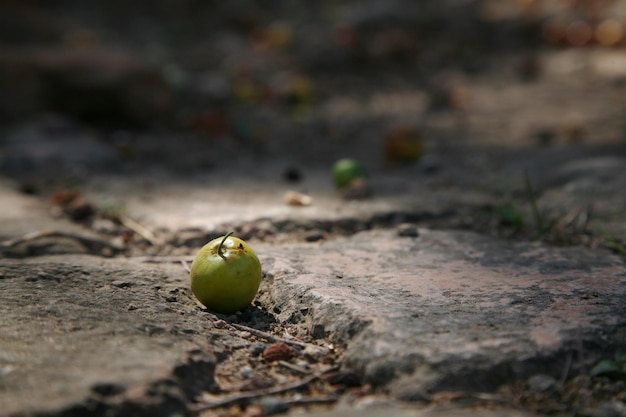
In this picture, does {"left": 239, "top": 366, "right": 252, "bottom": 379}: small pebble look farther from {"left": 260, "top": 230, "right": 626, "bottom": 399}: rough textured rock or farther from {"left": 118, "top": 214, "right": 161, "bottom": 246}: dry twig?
{"left": 118, "top": 214, "right": 161, "bottom": 246}: dry twig

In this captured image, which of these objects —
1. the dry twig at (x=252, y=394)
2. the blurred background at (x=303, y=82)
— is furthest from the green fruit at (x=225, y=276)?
the blurred background at (x=303, y=82)

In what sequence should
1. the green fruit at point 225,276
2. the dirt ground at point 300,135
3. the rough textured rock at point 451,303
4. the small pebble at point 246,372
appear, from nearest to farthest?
the rough textured rock at point 451,303, the small pebble at point 246,372, the green fruit at point 225,276, the dirt ground at point 300,135

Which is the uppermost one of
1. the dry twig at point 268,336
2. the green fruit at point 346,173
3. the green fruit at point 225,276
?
the green fruit at point 346,173

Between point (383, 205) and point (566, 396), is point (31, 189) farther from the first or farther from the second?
point (566, 396)

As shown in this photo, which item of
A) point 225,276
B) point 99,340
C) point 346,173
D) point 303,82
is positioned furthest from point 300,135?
point 99,340

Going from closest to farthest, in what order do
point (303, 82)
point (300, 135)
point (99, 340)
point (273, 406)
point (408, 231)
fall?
point (273, 406)
point (99, 340)
point (408, 231)
point (300, 135)
point (303, 82)

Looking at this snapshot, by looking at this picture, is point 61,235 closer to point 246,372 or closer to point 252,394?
point 246,372

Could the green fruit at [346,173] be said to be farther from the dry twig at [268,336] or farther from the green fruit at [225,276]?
the dry twig at [268,336]

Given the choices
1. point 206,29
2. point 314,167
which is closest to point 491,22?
point 206,29

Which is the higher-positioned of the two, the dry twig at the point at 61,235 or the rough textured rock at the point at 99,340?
the dry twig at the point at 61,235

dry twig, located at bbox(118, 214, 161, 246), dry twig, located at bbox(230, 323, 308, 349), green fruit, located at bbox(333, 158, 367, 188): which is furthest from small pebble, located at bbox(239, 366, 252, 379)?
green fruit, located at bbox(333, 158, 367, 188)

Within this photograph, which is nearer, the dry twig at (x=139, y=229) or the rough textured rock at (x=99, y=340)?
the rough textured rock at (x=99, y=340)
